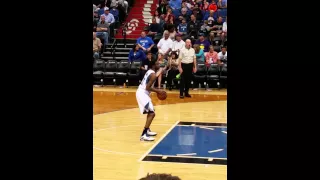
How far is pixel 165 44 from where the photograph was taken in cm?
1500

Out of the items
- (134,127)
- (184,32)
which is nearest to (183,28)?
(184,32)

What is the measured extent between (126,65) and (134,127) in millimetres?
6242

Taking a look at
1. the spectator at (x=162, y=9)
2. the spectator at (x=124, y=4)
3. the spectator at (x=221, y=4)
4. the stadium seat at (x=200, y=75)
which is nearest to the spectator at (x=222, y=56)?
the stadium seat at (x=200, y=75)

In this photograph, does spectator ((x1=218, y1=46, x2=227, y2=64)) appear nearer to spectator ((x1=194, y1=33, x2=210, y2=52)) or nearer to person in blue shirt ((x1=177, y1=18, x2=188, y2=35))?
spectator ((x1=194, y1=33, x2=210, y2=52))

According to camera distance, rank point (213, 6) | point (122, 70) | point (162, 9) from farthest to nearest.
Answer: point (162, 9)
point (213, 6)
point (122, 70)

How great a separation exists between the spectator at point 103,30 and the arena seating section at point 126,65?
14.4 inches

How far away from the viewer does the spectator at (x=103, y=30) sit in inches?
672

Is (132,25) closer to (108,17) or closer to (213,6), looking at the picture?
(108,17)

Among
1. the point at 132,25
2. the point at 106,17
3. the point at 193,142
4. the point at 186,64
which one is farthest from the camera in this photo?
the point at 132,25
